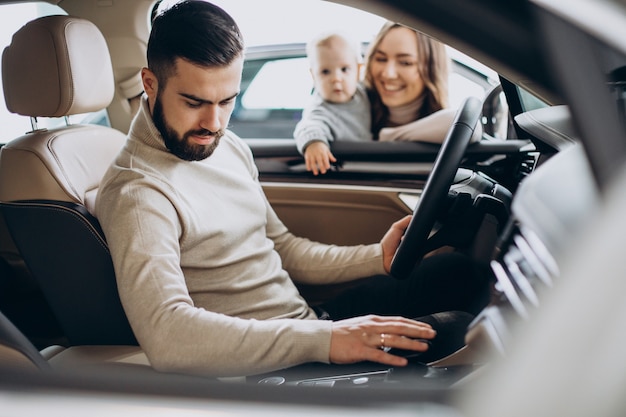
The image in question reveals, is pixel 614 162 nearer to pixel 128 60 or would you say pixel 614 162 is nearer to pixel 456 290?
pixel 456 290

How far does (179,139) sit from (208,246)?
0.25m

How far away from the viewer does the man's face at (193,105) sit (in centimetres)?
155

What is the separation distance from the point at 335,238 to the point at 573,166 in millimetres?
1467

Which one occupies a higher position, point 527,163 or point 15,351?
point 527,163

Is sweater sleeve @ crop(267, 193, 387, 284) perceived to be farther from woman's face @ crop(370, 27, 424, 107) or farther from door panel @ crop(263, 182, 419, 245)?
woman's face @ crop(370, 27, 424, 107)

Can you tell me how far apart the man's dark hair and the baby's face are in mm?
996

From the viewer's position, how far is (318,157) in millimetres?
2322

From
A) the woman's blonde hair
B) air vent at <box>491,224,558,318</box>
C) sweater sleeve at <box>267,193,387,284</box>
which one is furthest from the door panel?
air vent at <box>491,224,558,318</box>

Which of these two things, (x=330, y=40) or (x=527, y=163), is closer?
(x=527, y=163)

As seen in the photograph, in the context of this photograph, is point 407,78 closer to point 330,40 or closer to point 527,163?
point 330,40

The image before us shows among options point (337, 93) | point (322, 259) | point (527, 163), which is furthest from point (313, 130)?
point (527, 163)

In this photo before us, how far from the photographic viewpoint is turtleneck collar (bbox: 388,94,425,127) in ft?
8.43

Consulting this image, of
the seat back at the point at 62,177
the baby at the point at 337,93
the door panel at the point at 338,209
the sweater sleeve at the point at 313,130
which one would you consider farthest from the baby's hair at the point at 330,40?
the seat back at the point at 62,177

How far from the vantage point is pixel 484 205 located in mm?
1486
